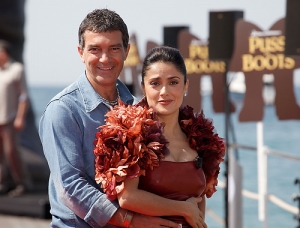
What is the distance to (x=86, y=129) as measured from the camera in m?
2.09

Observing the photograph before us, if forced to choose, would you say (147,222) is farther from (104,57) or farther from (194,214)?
(104,57)

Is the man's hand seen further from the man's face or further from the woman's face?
the man's face

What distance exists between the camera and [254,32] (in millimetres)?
4801

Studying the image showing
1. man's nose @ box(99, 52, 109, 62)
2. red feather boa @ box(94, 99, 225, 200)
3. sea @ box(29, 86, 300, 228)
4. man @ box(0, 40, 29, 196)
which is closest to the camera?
red feather boa @ box(94, 99, 225, 200)

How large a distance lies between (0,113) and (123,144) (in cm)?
508

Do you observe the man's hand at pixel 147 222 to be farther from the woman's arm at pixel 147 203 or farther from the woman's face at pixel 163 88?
the woman's face at pixel 163 88

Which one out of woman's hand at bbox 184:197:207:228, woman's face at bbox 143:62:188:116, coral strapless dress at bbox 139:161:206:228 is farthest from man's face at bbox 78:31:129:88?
woman's hand at bbox 184:197:207:228

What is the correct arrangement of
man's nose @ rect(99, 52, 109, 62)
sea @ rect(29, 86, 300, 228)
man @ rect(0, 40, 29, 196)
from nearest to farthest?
man's nose @ rect(99, 52, 109, 62) → man @ rect(0, 40, 29, 196) → sea @ rect(29, 86, 300, 228)

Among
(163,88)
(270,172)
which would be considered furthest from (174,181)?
(270,172)

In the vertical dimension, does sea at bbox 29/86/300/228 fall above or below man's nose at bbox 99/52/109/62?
below

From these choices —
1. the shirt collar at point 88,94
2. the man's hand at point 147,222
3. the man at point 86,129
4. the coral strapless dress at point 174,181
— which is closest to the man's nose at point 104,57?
the man at point 86,129

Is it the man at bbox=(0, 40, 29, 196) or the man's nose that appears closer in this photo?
the man's nose

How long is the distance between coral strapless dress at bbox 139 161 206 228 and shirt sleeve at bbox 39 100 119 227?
12cm

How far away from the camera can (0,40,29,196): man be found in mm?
6883
